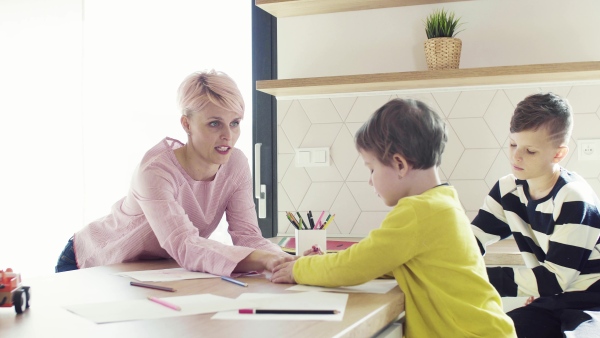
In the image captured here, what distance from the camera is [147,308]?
3.70 ft

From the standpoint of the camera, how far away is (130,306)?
1.15 metres

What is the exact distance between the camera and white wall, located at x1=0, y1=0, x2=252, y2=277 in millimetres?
Answer: 3281

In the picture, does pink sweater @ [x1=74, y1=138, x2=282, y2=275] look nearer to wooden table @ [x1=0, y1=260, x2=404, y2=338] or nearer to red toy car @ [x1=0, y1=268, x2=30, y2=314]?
wooden table @ [x1=0, y1=260, x2=404, y2=338]

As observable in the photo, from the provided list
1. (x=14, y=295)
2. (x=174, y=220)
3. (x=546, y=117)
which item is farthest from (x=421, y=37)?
(x=14, y=295)

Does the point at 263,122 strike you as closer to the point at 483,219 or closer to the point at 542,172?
the point at 483,219

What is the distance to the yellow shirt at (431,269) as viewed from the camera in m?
1.24

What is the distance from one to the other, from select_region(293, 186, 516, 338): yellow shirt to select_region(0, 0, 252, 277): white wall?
2.14 metres

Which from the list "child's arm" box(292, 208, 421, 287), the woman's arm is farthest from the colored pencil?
the woman's arm

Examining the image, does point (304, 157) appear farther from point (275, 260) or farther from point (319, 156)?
point (275, 260)

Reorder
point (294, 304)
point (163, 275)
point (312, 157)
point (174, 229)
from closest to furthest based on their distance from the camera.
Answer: point (294, 304) < point (163, 275) < point (174, 229) < point (312, 157)

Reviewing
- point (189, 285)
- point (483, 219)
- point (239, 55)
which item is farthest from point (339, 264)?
point (239, 55)

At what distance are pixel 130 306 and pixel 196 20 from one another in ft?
7.25

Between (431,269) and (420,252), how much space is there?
4cm

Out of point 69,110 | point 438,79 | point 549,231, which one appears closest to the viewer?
point 549,231
